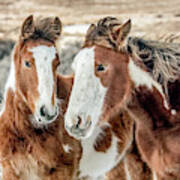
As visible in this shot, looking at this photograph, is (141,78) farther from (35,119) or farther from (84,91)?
(35,119)

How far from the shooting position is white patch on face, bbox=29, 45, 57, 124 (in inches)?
162

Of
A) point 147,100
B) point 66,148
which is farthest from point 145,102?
point 66,148

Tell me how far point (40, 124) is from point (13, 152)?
16.1 inches

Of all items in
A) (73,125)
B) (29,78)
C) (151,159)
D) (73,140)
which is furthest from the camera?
(73,140)

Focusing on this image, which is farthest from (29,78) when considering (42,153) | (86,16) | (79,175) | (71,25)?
(86,16)

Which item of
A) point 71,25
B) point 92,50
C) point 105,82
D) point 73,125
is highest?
point 92,50

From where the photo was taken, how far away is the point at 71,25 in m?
15.1

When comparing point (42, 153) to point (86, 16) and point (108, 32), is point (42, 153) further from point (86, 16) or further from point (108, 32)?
point (86, 16)

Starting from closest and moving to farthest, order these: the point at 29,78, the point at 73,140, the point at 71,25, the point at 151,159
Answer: the point at 151,159
the point at 29,78
the point at 73,140
the point at 71,25

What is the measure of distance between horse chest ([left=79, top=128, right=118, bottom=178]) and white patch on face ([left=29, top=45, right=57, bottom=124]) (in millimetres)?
808

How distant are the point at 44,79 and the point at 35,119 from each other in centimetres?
56

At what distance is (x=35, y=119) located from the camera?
4.50 meters

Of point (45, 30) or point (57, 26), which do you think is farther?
point (57, 26)

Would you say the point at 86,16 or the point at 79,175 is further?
the point at 86,16
